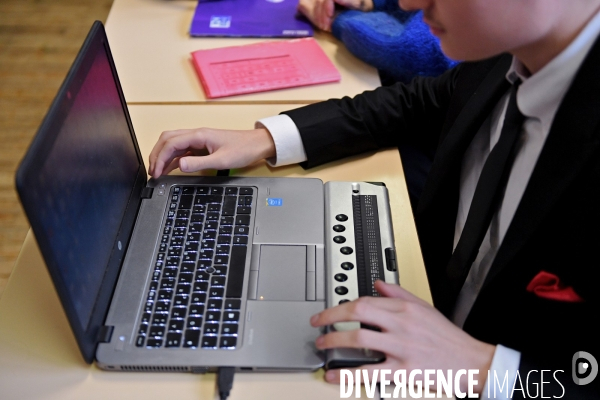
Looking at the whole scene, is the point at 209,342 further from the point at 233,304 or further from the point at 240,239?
the point at 240,239

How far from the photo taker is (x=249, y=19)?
1.38 meters

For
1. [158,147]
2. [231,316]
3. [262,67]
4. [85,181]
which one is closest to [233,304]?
[231,316]

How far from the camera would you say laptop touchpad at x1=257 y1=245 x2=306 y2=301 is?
2.47 feet

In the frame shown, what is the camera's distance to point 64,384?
0.69m

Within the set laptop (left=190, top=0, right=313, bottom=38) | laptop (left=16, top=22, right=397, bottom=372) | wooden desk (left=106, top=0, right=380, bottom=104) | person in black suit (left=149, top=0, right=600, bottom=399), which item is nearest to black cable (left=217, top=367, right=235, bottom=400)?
laptop (left=16, top=22, right=397, bottom=372)

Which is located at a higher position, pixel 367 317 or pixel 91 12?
pixel 367 317

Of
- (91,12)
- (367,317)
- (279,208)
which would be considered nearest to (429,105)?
(279,208)

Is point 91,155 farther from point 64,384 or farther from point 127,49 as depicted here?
point 127,49

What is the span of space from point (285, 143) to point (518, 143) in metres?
0.37

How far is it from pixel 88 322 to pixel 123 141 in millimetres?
282

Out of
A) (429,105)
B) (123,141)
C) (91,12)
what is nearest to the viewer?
(123,141)

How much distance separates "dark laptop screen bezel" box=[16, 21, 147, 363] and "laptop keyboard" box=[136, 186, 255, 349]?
0.05 meters

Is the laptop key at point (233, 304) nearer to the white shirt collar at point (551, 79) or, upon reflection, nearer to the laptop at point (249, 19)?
the white shirt collar at point (551, 79)

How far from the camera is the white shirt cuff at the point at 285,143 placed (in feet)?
3.20
